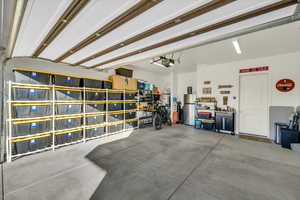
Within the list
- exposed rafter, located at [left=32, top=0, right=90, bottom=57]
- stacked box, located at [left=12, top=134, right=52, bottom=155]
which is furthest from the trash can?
stacked box, located at [left=12, top=134, right=52, bottom=155]

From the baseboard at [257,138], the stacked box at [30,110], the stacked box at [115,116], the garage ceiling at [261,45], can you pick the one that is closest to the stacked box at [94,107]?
the stacked box at [115,116]

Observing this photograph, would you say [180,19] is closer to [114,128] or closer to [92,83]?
[92,83]

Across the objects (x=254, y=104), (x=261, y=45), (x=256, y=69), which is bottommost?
(x=254, y=104)

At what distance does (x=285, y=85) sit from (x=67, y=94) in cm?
737

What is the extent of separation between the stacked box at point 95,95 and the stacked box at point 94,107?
0.15 metres

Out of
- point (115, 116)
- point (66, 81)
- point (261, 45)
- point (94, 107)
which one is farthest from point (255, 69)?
point (66, 81)

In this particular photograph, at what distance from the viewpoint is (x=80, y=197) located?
173 centimetres

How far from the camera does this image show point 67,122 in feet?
11.9

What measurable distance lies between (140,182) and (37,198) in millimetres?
1459

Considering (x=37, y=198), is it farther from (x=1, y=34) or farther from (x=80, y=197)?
(x=1, y=34)

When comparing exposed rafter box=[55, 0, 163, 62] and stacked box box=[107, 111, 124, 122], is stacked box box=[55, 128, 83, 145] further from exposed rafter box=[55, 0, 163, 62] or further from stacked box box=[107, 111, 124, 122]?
exposed rafter box=[55, 0, 163, 62]

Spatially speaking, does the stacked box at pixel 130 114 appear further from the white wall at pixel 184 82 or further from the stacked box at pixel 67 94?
the white wall at pixel 184 82

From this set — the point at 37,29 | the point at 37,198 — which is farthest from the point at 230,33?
the point at 37,198

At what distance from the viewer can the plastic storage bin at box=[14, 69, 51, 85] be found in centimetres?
288
